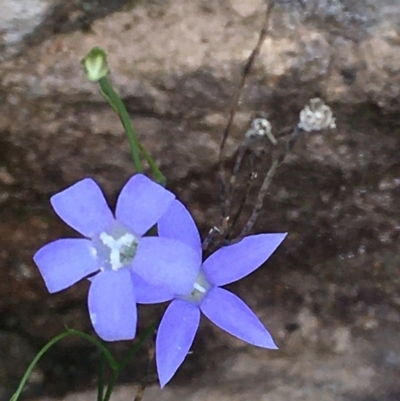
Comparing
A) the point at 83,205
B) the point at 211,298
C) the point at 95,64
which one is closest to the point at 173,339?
the point at 211,298

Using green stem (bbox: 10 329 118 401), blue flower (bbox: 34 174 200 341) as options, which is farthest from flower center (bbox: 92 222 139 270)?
green stem (bbox: 10 329 118 401)

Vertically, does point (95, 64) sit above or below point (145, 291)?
above

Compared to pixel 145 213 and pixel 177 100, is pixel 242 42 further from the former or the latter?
pixel 145 213

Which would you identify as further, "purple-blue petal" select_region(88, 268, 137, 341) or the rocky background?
the rocky background

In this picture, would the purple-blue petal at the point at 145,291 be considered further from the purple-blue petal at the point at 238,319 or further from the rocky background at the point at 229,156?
the rocky background at the point at 229,156

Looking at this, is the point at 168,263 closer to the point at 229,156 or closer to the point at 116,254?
the point at 116,254

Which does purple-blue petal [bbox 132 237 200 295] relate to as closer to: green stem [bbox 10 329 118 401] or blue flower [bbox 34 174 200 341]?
blue flower [bbox 34 174 200 341]

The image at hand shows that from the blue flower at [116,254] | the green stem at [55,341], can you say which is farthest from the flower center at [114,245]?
the green stem at [55,341]
